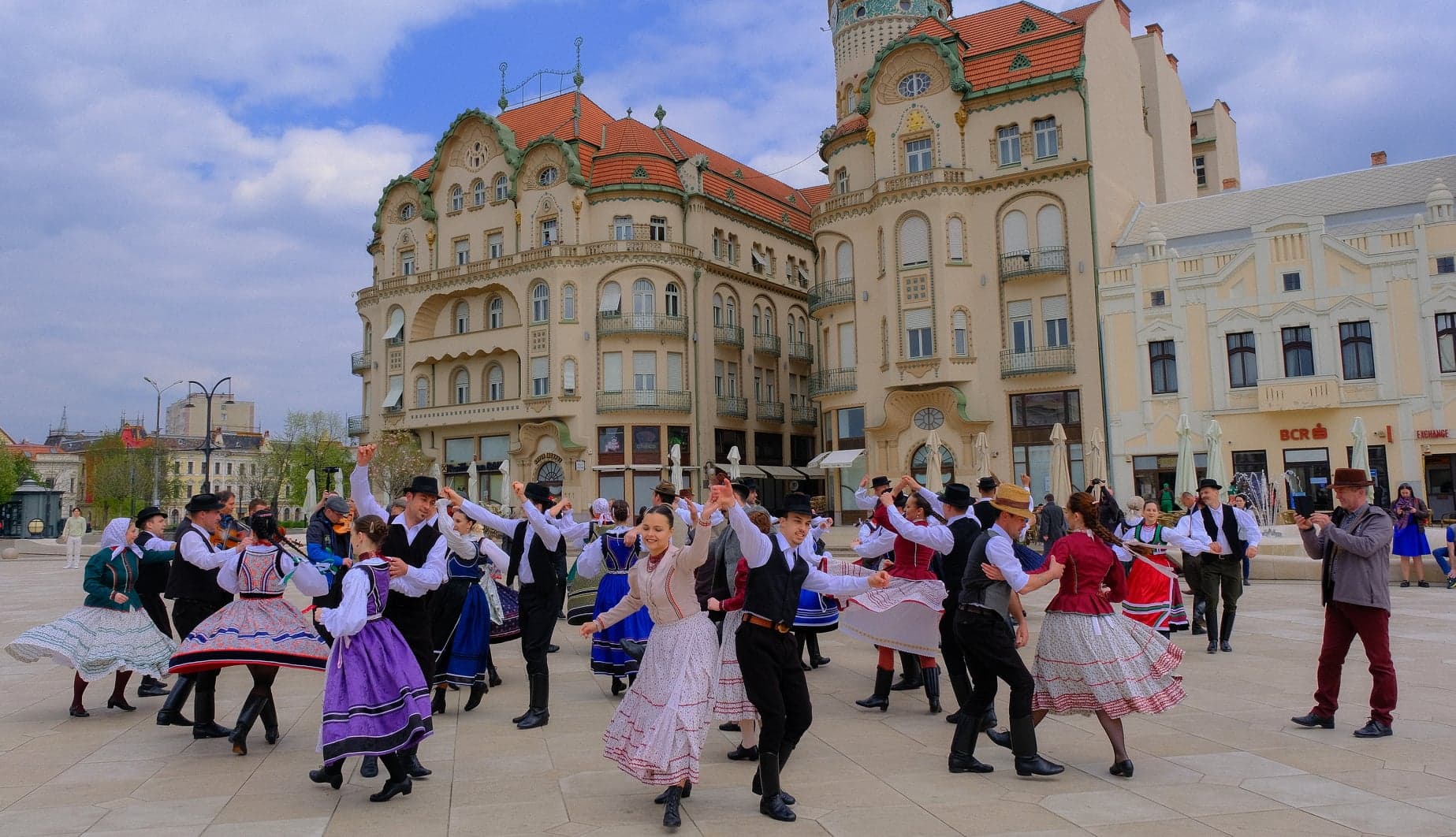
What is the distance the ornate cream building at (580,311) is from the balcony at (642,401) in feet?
0.26

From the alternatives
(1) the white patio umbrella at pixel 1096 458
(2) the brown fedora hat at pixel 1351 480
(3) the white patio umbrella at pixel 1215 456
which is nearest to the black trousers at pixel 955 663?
(2) the brown fedora hat at pixel 1351 480

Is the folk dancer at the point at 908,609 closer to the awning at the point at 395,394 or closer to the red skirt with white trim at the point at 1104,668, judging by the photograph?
the red skirt with white trim at the point at 1104,668

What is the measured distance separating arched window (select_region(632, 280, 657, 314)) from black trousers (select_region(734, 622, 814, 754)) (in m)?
38.6

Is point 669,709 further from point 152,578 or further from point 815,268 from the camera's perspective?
point 815,268

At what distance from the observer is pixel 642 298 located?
145 ft

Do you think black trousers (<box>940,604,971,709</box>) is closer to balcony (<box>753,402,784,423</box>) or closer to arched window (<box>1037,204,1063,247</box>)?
arched window (<box>1037,204,1063,247</box>)

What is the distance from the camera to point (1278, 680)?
31.3 feet

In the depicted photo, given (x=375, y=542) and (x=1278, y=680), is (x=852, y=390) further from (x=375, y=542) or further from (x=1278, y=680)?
(x=375, y=542)

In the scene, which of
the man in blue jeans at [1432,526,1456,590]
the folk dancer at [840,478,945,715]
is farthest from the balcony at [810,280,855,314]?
the folk dancer at [840,478,945,715]

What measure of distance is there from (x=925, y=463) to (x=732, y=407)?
11.2m

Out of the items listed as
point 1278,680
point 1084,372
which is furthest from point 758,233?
point 1278,680

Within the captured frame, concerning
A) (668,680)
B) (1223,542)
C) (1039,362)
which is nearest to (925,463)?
(1039,362)

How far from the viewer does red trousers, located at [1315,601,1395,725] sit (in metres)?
7.25

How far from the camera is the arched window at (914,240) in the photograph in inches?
1462
